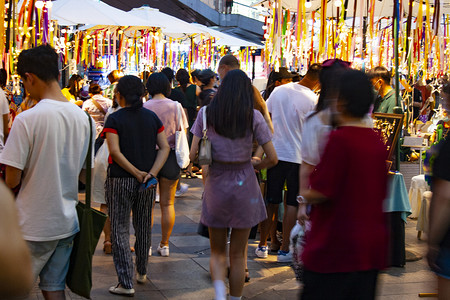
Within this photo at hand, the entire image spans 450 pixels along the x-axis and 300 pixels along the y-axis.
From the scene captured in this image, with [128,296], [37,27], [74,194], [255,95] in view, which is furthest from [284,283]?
→ [37,27]

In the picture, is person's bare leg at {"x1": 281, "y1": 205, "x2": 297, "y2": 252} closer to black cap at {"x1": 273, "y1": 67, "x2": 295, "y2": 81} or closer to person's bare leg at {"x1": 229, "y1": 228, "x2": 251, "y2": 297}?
black cap at {"x1": 273, "y1": 67, "x2": 295, "y2": 81}

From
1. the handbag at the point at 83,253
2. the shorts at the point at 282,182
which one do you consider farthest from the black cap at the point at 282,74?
the handbag at the point at 83,253

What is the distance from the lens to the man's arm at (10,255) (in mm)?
1514

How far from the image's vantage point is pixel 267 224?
21.4 ft

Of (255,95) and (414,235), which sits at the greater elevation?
(255,95)

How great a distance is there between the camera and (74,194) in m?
3.76

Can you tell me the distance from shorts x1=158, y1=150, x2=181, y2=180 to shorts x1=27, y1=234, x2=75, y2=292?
8.68 feet

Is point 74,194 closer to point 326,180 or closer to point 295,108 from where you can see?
point 326,180

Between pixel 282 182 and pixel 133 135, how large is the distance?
192cm

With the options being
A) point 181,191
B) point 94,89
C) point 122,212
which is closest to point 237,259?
point 122,212

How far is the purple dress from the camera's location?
4.53 metres

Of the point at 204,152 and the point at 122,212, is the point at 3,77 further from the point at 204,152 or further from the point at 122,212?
the point at 204,152

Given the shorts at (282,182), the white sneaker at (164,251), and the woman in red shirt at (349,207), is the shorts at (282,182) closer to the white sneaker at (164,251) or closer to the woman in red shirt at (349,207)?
the white sneaker at (164,251)

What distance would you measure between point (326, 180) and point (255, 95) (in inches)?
90.3
